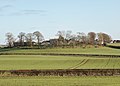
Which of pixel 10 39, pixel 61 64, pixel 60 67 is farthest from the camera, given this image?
pixel 10 39

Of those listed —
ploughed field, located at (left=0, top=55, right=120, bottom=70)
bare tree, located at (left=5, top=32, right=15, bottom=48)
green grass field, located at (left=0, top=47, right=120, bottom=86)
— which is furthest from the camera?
bare tree, located at (left=5, top=32, right=15, bottom=48)

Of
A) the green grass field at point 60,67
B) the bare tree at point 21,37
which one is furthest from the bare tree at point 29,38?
the green grass field at point 60,67

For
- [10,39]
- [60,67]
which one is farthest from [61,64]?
[10,39]

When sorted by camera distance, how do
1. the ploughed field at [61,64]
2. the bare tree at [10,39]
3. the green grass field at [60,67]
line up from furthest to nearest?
the bare tree at [10,39] → the ploughed field at [61,64] → the green grass field at [60,67]

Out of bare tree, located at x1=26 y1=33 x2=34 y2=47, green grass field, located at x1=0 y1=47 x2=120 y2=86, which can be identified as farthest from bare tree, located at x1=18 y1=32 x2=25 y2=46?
green grass field, located at x1=0 y1=47 x2=120 y2=86

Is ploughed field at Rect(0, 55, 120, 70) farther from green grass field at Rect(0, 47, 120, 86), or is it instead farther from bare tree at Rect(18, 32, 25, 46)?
bare tree at Rect(18, 32, 25, 46)

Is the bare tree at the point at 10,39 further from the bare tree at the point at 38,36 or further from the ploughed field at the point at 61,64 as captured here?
the ploughed field at the point at 61,64

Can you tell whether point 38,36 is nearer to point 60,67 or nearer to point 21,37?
point 21,37

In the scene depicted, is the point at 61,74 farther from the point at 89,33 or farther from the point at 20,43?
the point at 89,33

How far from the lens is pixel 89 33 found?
199875mm

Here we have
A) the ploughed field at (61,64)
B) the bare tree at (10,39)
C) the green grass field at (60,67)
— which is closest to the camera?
the green grass field at (60,67)

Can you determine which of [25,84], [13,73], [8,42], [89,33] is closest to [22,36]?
[8,42]

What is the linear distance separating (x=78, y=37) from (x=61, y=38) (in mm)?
12276

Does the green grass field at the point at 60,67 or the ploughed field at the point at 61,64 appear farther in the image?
the ploughed field at the point at 61,64
